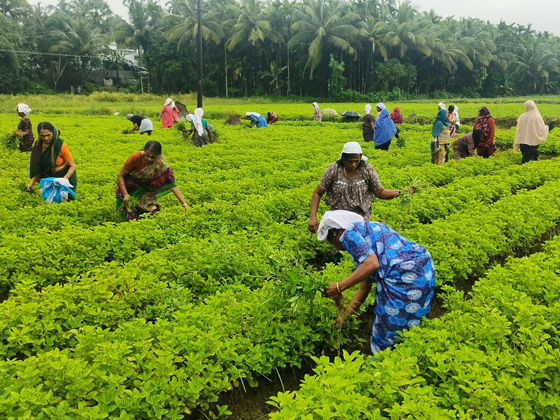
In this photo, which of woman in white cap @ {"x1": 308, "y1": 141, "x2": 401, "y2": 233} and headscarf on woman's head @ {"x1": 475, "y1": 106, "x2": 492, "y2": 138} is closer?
woman in white cap @ {"x1": 308, "y1": 141, "x2": 401, "y2": 233}

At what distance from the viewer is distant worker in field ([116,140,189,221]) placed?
257 inches

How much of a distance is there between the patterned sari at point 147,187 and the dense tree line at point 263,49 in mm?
39387

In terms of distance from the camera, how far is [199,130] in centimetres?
1519

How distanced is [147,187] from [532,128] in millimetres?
10471

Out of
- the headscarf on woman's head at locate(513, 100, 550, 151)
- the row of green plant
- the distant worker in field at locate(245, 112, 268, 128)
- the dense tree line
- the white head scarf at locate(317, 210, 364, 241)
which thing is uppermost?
the dense tree line

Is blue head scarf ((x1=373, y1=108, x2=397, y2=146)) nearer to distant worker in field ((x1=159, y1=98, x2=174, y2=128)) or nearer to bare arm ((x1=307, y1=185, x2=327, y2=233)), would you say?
bare arm ((x1=307, y1=185, x2=327, y2=233))

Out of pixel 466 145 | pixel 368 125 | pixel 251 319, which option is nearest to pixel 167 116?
pixel 368 125

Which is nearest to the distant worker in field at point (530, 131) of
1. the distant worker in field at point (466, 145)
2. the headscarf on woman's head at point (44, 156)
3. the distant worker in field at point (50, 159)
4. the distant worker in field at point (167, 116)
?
the distant worker in field at point (466, 145)

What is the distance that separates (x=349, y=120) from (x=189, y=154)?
51.2 feet

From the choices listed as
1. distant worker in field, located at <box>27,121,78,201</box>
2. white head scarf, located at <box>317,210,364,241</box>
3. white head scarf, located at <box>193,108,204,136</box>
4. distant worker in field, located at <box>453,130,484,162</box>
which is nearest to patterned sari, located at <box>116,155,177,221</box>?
distant worker in field, located at <box>27,121,78,201</box>

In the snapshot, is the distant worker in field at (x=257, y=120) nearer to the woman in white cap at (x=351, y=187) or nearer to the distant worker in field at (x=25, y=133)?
the distant worker in field at (x=25, y=133)

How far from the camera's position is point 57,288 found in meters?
4.22

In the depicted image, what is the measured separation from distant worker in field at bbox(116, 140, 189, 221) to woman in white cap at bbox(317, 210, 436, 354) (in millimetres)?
3757

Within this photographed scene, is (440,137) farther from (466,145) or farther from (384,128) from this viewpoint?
(384,128)
